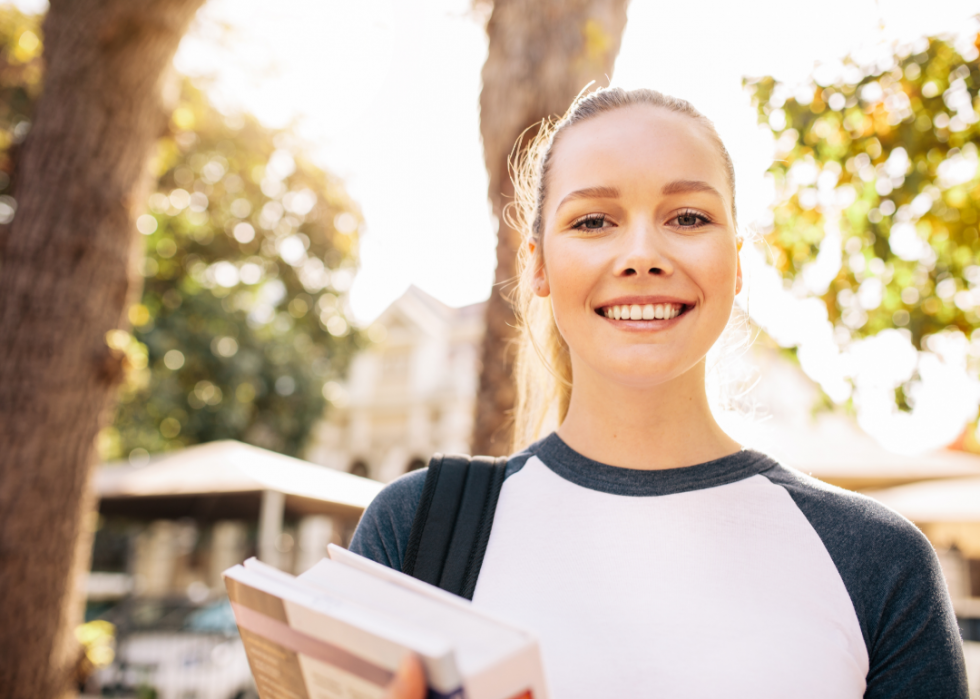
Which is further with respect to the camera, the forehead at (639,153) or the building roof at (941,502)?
the building roof at (941,502)

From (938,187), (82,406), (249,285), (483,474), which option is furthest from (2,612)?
(249,285)

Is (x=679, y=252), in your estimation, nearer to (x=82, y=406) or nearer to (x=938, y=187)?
(x=82, y=406)

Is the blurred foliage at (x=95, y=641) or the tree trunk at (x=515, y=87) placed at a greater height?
the tree trunk at (x=515, y=87)

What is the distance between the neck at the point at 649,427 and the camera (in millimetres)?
1464

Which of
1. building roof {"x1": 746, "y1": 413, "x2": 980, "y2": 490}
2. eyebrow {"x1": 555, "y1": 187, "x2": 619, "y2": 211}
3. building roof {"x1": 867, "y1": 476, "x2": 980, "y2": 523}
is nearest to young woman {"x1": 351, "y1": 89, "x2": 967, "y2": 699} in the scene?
eyebrow {"x1": 555, "y1": 187, "x2": 619, "y2": 211}

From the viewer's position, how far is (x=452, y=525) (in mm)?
1332

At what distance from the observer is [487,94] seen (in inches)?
172

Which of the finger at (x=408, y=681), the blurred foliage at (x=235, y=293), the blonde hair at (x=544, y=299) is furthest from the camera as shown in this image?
the blurred foliage at (x=235, y=293)

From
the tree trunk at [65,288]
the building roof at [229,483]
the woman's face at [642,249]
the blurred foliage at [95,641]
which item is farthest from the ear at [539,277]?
the building roof at [229,483]

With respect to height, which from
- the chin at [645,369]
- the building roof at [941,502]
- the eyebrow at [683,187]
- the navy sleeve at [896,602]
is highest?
the eyebrow at [683,187]

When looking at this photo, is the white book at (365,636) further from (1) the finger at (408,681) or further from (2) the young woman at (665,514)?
(2) the young woman at (665,514)

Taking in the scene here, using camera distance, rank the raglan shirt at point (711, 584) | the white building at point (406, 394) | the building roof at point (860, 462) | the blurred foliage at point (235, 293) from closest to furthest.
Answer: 1. the raglan shirt at point (711, 584)
2. the building roof at point (860, 462)
3. the blurred foliage at point (235, 293)
4. the white building at point (406, 394)

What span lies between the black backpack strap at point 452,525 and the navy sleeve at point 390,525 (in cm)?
4

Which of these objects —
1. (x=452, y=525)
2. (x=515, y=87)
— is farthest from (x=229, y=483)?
(x=452, y=525)
